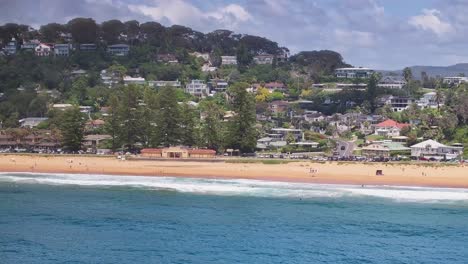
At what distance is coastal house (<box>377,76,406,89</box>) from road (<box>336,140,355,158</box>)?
3347cm

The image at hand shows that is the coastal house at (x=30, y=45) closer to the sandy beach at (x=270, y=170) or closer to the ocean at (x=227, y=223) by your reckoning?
the sandy beach at (x=270, y=170)

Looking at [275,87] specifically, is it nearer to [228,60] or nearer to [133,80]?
[228,60]

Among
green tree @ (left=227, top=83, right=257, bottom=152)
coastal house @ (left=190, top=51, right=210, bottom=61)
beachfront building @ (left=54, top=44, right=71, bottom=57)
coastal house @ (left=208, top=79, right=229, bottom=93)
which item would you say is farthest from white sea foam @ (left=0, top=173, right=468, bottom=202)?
coastal house @ (left=190, top=51, right=210, bottom=61)

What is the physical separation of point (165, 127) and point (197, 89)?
37871 mm

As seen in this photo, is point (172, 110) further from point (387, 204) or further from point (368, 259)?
point (368, 259)

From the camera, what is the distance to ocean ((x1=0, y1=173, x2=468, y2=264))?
91.1 feet

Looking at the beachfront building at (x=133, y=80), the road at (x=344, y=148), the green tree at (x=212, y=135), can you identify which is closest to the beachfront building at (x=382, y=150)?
the road at (x=344, y=148)

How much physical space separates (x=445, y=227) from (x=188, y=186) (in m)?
18.8

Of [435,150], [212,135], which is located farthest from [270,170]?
[435,150]

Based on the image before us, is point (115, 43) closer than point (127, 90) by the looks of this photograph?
No

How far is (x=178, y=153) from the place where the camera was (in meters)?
60.1

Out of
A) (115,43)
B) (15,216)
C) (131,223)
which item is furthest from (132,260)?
(115,43)

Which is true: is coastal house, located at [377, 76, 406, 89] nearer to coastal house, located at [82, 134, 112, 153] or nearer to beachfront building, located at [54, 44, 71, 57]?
coastal house, located at [82, 134, 112, 153]

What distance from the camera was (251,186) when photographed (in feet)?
154
